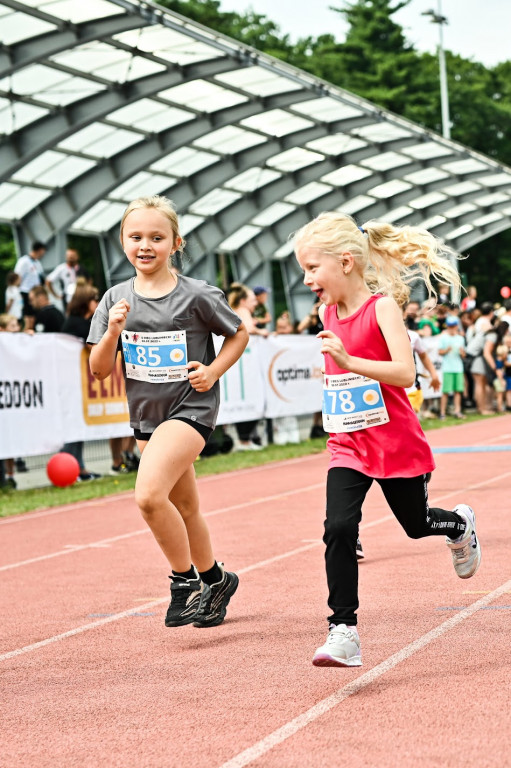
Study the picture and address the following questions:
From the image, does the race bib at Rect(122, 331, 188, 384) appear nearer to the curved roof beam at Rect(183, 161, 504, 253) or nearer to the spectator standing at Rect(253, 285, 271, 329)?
the spectator standing at Rect(253, 285, 271, 329)

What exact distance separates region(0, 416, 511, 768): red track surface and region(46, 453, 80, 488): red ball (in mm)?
3781

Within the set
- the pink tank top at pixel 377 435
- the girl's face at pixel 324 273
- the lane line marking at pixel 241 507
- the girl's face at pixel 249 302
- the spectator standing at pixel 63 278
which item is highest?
the spectator standing at pixel 63 278

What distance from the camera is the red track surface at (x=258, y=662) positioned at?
12.8ft

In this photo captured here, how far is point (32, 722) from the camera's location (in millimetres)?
4367

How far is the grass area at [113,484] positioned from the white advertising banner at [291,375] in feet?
2.01

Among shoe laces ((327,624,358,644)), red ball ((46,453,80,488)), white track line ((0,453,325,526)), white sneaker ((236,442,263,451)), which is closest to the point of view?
shoe laces ((327,624,358,644))

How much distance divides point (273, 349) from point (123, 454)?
3.89 meters

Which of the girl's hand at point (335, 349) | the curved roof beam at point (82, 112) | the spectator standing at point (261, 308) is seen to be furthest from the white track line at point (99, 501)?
the curved roof beam at point (82, 112)

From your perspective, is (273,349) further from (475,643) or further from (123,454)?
(475,643)

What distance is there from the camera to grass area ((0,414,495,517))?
12.4 m

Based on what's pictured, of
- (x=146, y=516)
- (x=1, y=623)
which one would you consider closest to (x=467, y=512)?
(x=146, y=516)

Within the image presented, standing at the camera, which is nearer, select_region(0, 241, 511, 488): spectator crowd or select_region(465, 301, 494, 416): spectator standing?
select_region(0, 241, 511, 488): spectator crowd

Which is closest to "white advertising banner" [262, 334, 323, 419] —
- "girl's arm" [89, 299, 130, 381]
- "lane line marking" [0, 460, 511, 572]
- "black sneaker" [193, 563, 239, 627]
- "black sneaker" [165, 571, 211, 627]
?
"lane line marking" [0, 460, 511, 572]

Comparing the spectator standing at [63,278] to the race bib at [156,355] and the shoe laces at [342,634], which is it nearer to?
the race bib at [156,355]
